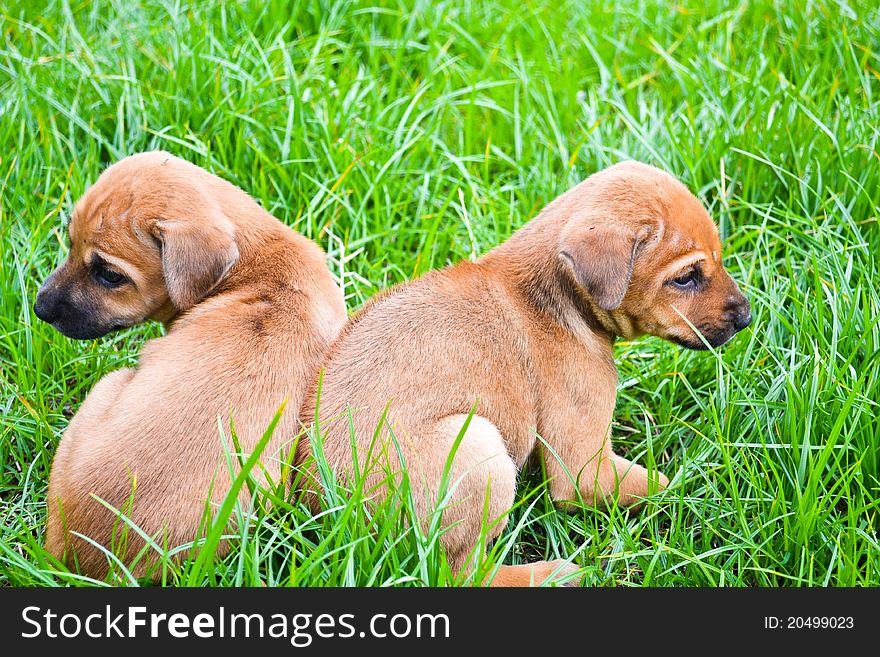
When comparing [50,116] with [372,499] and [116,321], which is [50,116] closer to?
[116,321]

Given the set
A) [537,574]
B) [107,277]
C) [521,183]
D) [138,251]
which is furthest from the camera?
[521,183]

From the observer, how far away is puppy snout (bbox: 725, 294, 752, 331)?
14.7ft

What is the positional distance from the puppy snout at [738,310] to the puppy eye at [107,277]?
277cm

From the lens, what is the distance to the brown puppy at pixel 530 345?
393cm

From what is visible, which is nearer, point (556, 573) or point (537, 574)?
point (556, 573)

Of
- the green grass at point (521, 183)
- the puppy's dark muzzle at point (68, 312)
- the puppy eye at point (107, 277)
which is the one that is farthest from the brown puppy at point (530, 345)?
the puppy's dark muzzle at point (68, 312)

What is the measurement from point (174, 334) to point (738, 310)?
8.35ft

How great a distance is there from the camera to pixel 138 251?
439cm

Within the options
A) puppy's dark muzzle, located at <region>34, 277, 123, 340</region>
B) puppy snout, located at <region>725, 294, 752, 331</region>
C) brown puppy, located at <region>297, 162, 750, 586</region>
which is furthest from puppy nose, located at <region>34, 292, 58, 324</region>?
puppy snout, located at <region>725, 294, 752, 331</region>

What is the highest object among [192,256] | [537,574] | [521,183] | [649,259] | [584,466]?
[192,256]

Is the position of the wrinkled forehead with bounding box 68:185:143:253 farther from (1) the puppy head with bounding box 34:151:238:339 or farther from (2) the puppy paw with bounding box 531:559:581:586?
(2) the puppy paw with bounding box 531:559:581:586

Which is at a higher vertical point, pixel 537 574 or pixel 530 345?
pixel 530 345

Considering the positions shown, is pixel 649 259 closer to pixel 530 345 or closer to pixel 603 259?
pixel 603 259

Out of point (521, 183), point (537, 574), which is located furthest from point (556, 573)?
point (521, 183)
